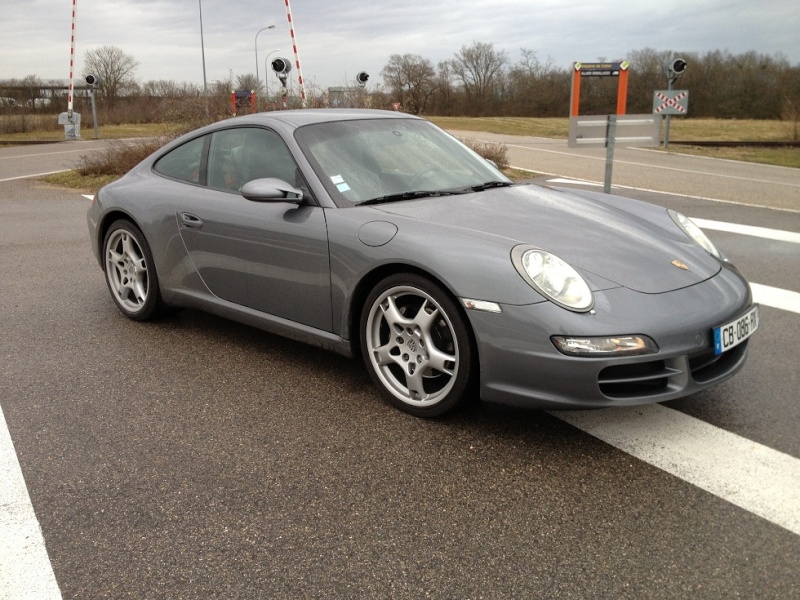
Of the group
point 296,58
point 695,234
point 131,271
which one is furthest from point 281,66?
point 695,234

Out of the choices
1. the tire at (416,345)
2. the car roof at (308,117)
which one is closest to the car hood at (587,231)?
the tire at (416,345)

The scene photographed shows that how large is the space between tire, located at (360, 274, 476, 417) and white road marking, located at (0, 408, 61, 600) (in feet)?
5.13

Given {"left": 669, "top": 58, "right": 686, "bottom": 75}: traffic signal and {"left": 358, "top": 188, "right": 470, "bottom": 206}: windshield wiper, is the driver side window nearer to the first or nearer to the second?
{"left": 358, "top": 188, "right": 470, "bottom": 206}: windshield wiper

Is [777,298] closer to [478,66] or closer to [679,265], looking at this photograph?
[679,265]

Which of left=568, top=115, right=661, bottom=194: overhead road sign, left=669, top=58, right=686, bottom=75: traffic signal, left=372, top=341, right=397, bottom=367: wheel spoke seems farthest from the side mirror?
left=669, top=58, right=686, bottom=75: traffic signal

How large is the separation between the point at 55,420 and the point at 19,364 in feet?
3.21

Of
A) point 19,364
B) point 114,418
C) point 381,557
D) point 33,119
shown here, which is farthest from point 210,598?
point 33,119

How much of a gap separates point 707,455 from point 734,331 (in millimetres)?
560

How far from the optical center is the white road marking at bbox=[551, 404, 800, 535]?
2.73 m

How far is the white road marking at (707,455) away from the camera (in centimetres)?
273

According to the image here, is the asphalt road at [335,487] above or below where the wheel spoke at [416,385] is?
below

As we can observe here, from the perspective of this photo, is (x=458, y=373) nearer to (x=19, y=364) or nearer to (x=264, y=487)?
(x=264, y=487)

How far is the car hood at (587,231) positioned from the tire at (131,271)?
1.93m

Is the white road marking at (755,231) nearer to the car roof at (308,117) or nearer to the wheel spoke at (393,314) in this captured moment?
the car roof at (308,117)
